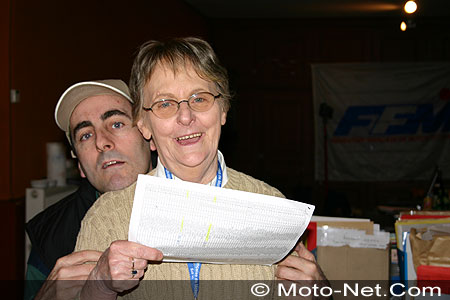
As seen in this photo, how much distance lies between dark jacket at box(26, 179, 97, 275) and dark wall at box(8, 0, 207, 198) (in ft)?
5.15

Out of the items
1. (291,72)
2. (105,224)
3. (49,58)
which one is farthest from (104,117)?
(291,72)

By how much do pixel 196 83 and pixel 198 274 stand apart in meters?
0.53

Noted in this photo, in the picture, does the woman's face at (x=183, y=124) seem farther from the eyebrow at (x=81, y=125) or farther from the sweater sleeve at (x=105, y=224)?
the eyebrow at (x=81, y=125)

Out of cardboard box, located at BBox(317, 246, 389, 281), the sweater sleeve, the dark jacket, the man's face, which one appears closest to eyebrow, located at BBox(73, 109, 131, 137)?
the man's face

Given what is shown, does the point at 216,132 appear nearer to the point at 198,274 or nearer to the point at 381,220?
the point at 198,274

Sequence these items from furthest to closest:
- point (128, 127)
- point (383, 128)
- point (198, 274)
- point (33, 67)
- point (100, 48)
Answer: point (383, 128) → point (100, 48) → point (33, 67) → point (128, 127) → point (198, 274)

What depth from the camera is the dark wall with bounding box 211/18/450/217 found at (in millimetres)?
7773

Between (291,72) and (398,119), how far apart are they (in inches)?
78.0

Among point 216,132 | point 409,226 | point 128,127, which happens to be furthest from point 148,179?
point 409,226

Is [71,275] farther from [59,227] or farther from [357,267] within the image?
[357,267]

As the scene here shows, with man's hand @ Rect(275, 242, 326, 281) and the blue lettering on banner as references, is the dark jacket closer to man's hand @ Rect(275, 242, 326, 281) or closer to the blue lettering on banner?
man's hand @ Rect(275, 242, 326, 281)

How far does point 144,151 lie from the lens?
5.83 ft

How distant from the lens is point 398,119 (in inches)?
297

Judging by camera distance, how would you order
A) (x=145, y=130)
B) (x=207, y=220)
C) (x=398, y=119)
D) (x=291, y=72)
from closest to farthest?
(x=207, y=220) → (x=145, y=130) → (x=398, y=119) → (x=291, y=72)
